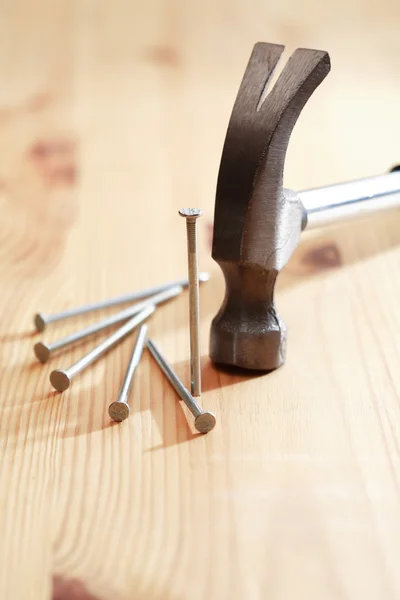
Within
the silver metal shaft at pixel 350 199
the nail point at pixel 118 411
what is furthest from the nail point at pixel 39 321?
the silver metal shaft at pixel 350 199

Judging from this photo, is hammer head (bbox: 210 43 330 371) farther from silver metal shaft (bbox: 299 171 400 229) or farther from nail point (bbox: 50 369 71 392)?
nail point (bbox: 50 369 71 392)

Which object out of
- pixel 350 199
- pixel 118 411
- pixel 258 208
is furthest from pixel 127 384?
pixel 350 199

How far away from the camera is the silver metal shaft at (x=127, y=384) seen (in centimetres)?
102

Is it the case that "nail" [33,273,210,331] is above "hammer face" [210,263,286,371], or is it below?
below

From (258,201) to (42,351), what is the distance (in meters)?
0.35

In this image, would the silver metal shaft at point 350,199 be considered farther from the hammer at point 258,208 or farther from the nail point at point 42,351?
the nail point at point 42,351

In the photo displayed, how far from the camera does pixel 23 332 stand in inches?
47.3

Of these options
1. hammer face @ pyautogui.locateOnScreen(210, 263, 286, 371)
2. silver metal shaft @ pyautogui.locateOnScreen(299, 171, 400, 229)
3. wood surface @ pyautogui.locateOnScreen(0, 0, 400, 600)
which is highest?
silver metal shaft @ pyautogui.locateOnScreen(299, 171, 400, 229)

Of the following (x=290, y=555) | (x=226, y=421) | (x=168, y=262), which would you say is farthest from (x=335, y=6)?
(x=290, y=555)

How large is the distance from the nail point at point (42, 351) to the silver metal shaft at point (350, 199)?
0.38 m

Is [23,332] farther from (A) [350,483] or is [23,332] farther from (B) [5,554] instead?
(A) [350,483]

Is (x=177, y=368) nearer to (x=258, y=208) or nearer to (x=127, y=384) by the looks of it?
(x=127, y=384)

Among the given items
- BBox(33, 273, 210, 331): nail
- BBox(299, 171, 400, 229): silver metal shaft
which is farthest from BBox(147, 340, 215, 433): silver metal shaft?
BBox(299, 171, 400, 229): silver metal shaft

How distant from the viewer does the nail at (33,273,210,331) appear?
120 centimetres
